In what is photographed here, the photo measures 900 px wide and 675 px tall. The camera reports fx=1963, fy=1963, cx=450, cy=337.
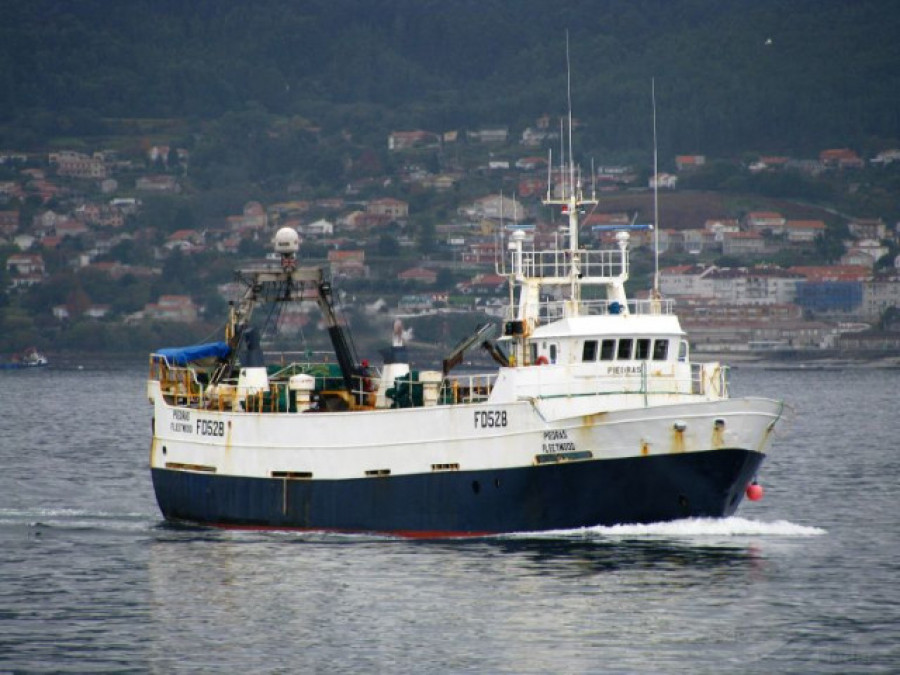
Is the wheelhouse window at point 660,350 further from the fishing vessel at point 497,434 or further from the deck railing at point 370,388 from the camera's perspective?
the deck railing at point 370,388

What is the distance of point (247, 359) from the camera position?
52.6m

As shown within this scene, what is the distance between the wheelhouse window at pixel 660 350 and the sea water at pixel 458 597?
4.40 meters

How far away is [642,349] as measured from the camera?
47.6 meters

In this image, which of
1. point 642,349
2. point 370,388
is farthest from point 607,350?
point 370,388

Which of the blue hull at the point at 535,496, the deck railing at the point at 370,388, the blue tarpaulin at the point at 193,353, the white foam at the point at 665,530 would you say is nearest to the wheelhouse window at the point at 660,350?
the deck railing at the point at 370,388

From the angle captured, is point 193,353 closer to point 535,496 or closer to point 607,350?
point 607,350

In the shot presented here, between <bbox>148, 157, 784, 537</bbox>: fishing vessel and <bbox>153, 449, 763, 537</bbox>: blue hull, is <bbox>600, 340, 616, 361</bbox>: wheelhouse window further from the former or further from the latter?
<bbox>153, 449, 763, 537</bbox>: blue hull

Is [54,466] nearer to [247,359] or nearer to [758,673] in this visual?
[247,359]

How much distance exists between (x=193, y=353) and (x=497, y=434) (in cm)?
1305

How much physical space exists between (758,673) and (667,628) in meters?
3.30

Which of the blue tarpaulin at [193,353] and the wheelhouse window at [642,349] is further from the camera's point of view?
the blue tarpaulin at [193,353]

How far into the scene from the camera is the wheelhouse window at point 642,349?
47.5m

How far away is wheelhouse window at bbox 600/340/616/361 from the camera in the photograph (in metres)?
47.3

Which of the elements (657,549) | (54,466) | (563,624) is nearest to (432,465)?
(657,549)
